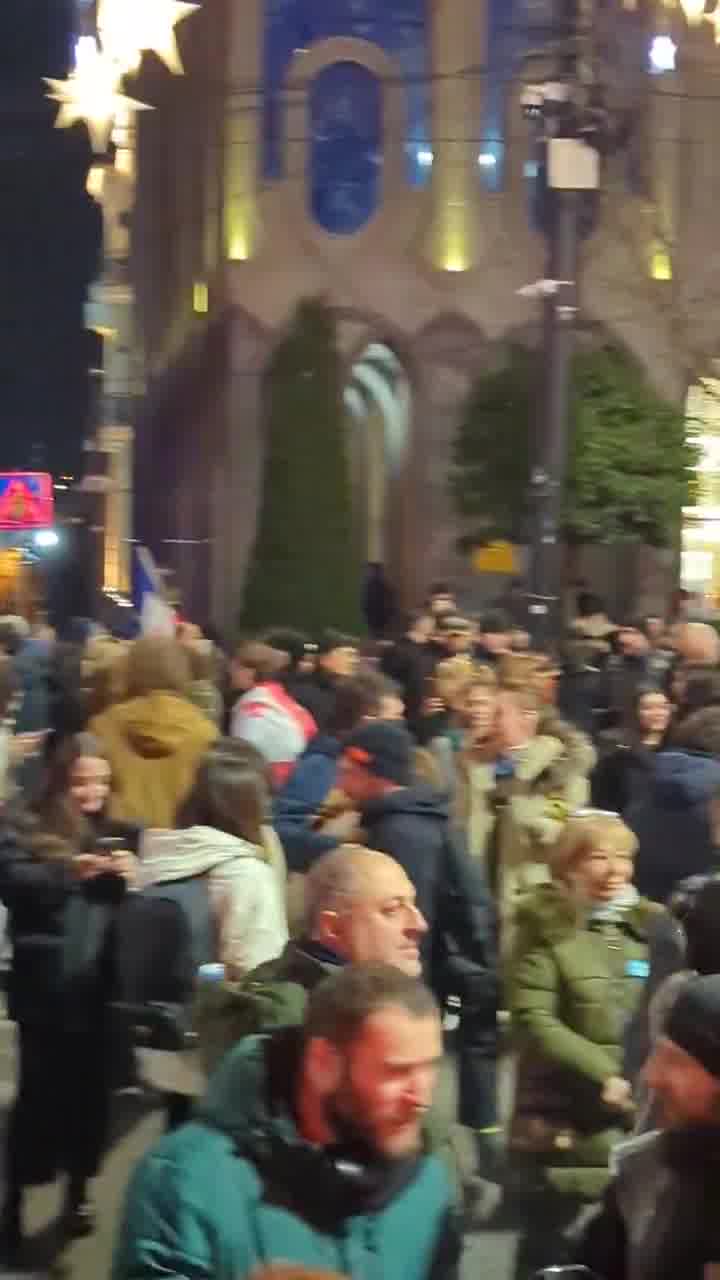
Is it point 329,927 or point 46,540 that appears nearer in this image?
point 329,927

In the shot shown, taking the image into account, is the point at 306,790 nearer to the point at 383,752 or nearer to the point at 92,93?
the point at 383,752

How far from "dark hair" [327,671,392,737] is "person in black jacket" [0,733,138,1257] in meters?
1.75

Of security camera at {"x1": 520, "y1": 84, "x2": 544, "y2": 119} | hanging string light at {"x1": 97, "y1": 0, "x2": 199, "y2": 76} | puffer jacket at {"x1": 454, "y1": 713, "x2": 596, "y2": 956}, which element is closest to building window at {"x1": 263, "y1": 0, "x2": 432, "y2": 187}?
security camera at {"x1": 520, "y1": 84, "x2": 544, "y2": 119}

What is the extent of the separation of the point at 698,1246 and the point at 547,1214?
285 cm

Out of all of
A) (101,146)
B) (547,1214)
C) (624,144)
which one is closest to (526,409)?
(624,144)

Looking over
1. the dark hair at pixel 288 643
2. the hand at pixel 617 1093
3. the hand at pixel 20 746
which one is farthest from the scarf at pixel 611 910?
the dark hair at pixel 288 643

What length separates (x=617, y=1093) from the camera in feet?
17.5

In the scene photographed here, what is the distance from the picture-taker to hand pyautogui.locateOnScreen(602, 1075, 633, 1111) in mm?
5301

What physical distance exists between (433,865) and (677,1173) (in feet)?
12.1

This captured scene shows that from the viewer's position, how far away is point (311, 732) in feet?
32.8

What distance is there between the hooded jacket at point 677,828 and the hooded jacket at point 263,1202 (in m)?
4.38

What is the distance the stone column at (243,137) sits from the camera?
34.0 meters

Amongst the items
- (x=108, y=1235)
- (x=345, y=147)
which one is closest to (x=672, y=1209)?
(x=108, y=1235)

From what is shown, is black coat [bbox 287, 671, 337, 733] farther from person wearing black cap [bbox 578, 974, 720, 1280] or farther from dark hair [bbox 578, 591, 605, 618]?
person wearing black cap [bbox 578, 974, 720, 1280]
